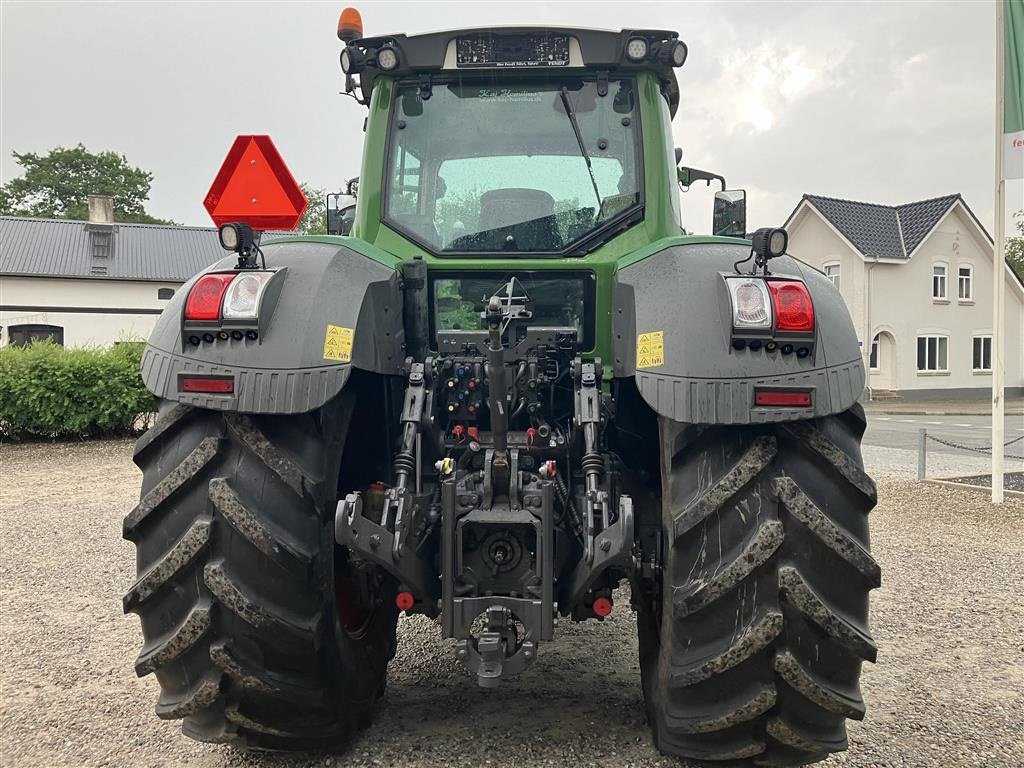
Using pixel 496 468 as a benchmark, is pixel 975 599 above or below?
below

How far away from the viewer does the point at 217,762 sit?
113 inches

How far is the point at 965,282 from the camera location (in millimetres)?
32125

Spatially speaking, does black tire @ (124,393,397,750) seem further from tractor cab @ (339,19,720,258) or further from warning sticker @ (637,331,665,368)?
tractor cab @ (339,19,720,258)

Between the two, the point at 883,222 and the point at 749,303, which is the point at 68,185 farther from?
the point at 749,303

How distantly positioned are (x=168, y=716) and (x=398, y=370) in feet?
4.36

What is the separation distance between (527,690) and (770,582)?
1.54 m

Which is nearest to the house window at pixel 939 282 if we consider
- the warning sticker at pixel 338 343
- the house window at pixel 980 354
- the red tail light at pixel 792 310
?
the house window at pixel 980 354

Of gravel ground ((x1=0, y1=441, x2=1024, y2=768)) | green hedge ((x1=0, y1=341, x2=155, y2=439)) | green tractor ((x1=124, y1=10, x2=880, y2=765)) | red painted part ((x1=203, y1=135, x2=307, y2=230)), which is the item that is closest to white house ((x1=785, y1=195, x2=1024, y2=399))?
green hedge ((x1=0, y1=341, x2=155, y2=439))

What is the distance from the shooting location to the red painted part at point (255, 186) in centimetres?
430

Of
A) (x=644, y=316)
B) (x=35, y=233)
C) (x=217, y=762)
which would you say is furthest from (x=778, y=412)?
(x=35, y=233)

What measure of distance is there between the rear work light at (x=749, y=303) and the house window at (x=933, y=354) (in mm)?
31935

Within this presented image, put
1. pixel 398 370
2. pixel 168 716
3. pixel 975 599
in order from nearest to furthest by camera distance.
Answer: pixel 168 716 < pixel 398 370 < pixel 975 599

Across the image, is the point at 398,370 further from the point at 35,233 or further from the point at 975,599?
the point at 35,233

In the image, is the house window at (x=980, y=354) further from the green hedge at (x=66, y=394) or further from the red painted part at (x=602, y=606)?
the red painted part at (x=602, y=606)
